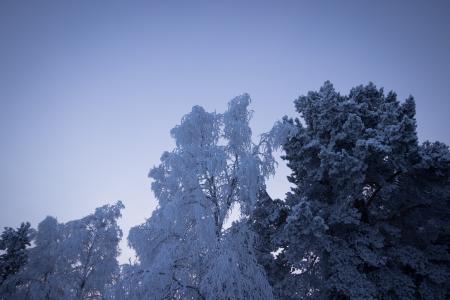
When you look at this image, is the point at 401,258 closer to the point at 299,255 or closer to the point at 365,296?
the point at 365,296

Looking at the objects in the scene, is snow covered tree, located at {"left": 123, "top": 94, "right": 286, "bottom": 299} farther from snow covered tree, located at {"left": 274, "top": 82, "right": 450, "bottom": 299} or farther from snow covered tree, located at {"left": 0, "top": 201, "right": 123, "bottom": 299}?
snow covered tree, located at {"left": 0, "top": 201, "right": 123, "bottom": 299}

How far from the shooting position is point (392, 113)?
413 inches

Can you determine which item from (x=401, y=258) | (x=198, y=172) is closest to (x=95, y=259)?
(x=198, y=172)

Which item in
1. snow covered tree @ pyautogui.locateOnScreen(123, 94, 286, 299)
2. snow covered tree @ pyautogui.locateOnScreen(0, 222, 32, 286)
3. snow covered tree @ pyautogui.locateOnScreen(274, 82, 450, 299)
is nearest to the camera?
snow covered tree @ pyautogui.locateOnScreen(123, 94, 286, 299)

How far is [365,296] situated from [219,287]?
17.6 feet

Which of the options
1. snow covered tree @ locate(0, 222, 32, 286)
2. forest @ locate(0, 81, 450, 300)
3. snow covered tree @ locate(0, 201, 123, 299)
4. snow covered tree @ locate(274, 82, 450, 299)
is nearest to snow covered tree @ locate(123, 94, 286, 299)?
forest @ locate(0, 81, 450, 300)

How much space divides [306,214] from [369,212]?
17.6 ft

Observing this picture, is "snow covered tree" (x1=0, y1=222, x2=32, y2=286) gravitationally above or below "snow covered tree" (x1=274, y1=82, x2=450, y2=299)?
above

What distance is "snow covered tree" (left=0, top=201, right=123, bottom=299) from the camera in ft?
54.8

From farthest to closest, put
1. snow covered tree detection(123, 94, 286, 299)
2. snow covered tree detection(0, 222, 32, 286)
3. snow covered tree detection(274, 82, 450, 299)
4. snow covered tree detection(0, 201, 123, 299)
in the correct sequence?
snow covered tree detection(0, 222, 32, 286) → snow covered tree detection(0, 201, 123, 299) → snow covered tree detection(274, 82, 450, 299) → snow covered tree detection(123, 94, 286, 299)

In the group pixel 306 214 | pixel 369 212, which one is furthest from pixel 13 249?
pixel 369 212

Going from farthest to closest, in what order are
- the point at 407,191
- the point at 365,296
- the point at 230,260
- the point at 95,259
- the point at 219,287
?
the point at 95,259 < the point at 407,191 < the point at 365,296 < the point at 230,260 < the point at 219,287

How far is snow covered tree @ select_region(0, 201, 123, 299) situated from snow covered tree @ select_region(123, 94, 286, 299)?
32.2 feet

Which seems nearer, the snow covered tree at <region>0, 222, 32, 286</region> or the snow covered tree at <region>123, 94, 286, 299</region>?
the snow covered tree at <region>123, 94, 286, 299</region>
